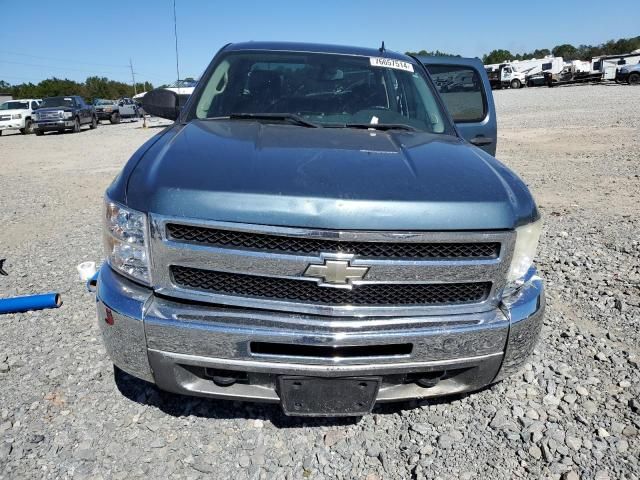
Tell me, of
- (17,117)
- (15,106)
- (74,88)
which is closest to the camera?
(17,117)

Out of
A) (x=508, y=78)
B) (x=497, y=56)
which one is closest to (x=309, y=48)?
(x=508, y=78)

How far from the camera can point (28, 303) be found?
3.89 metres

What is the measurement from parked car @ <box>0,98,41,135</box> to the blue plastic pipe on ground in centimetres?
2524

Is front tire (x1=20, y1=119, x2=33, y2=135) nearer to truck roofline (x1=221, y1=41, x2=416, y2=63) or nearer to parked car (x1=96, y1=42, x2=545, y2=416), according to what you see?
truck roofline (x1=221, y1=41, x2=416, y2=63)

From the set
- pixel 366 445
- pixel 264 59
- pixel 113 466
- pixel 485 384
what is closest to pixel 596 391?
pixel 485 384

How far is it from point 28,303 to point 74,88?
90760 mm

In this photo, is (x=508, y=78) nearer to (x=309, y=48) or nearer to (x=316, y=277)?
(x=309, y=48)

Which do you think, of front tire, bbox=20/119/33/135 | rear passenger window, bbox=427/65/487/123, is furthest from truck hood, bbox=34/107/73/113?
rear passenger window, bbox=427/65/487/123

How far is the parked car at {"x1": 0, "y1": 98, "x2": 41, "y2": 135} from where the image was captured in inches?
991

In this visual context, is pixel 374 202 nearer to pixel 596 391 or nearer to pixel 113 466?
pixel 113 466

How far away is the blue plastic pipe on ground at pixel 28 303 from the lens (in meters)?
3.86

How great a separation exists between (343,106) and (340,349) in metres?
1.86

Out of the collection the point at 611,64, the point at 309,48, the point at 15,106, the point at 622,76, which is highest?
the point at 611,64

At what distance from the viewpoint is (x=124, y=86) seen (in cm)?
9781
